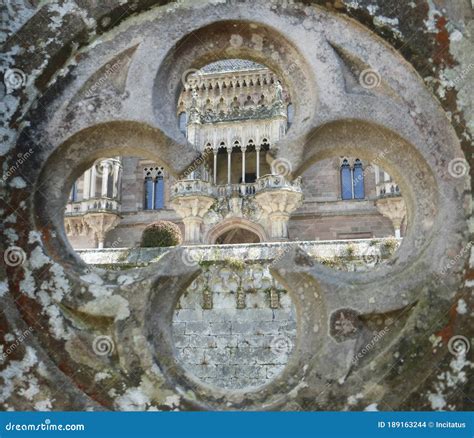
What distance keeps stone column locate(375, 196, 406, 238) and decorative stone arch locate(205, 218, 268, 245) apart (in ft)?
20.8

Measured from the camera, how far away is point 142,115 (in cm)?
313

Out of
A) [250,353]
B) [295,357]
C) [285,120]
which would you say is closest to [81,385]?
[295,357]

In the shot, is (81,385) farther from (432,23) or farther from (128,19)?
(432,23)

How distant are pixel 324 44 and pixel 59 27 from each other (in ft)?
4.67

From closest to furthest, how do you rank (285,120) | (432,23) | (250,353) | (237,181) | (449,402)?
(449,402) → (432,23) → (250,353) → (285,120) → (237,181)

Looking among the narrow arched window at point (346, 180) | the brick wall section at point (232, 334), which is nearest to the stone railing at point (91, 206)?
the narrow arched window at point (346, 180)

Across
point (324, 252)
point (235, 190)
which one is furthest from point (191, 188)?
point (324, 252)

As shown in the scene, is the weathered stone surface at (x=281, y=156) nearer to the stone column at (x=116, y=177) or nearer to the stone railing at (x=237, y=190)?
the stone railing at (x=237, y=190)

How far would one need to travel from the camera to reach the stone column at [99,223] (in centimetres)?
3300

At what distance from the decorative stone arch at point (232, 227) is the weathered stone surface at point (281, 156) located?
27142 millimetres

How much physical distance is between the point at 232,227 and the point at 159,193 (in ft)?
20.5

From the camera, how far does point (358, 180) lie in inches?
1315

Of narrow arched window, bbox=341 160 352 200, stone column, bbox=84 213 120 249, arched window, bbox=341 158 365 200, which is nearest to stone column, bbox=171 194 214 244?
stone column, bbox=84 213 120 249

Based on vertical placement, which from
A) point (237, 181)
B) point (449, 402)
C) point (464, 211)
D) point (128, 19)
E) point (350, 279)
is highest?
point (237, 181)
